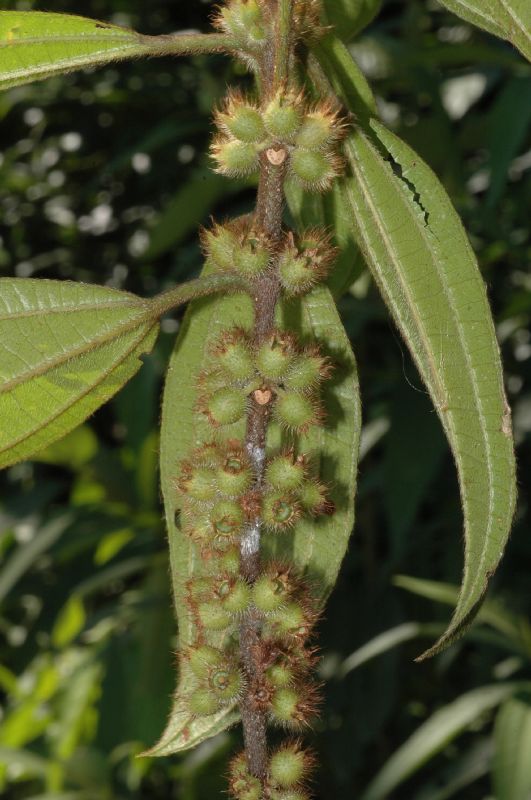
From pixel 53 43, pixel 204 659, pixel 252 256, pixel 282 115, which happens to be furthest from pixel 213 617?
pixel 53 43

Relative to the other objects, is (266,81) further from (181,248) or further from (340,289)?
(181,248)

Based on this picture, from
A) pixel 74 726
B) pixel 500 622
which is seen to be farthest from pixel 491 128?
pixel 74 726

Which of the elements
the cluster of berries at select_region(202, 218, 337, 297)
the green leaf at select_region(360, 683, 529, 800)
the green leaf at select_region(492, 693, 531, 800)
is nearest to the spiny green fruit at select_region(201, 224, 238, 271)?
the cluster of berries at select_region(202, 218, 337, 297)

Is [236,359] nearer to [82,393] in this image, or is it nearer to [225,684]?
[82,393]

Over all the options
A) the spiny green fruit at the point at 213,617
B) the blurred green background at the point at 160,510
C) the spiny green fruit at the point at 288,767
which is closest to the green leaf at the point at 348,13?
the spiny green fruit at the point at 213,617

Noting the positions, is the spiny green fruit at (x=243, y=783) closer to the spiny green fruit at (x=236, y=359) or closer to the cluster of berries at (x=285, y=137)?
the spiny green fruit at (x=236, y=359)

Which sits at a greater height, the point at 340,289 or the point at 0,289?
the point at 0,289
